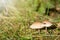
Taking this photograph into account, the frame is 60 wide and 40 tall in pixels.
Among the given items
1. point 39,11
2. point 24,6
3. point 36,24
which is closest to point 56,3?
point 39,11

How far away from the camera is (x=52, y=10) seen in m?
3.31

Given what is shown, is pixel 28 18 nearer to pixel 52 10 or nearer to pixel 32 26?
pixel 32 26

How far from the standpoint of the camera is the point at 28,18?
2.81 meters

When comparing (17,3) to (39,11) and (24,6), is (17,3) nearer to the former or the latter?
(24,6)

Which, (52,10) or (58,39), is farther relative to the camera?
(52,10)

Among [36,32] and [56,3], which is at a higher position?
[56,3]

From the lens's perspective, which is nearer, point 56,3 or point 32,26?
point 32,26

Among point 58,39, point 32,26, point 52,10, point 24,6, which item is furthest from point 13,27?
point 52,10

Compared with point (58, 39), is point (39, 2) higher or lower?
higher

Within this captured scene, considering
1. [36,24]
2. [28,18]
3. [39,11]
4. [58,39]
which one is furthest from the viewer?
[39,11]

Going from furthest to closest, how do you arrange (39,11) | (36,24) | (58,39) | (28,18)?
(39,11), (28,18), (36,24), (58,39)

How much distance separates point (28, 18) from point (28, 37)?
0.59 meters

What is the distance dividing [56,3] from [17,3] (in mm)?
790

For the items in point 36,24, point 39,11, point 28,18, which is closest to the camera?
point 36,24
